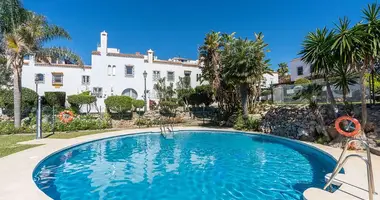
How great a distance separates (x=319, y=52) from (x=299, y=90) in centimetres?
577

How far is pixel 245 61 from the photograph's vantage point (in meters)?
14.6

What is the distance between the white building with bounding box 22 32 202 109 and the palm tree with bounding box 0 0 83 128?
8.90m

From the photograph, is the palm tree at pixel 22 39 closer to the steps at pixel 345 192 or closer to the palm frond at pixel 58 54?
the palm frond at pixel 58 54

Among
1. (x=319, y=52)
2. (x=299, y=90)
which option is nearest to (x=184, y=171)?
(x=319, y=52)

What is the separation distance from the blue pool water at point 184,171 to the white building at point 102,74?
53.9 feet

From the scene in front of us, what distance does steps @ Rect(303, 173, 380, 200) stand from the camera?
409cm

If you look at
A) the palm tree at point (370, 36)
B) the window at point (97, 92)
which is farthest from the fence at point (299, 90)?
the window at point (97, 92)

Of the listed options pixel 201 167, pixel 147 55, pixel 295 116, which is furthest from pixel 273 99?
pixel 147 55

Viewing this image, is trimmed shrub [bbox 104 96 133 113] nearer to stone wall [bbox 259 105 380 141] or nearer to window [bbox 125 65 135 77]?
window [bbox 125 65 135 77]

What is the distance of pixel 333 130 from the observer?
10.0m

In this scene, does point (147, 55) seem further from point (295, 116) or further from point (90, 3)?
point (295, 116)

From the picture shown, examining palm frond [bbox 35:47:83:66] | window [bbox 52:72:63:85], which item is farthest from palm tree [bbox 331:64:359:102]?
window [bbox 52:72:63:85]

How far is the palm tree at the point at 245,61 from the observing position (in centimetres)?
1473

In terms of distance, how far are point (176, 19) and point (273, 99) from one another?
48.1 ft
